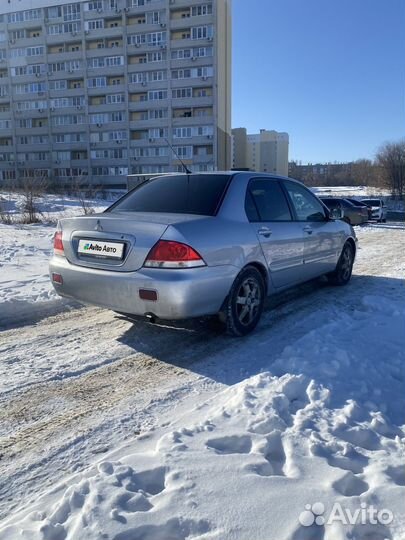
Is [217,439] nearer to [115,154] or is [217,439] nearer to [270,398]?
[270,398]

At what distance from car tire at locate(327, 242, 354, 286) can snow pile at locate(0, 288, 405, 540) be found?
3216mm

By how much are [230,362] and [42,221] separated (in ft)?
42.9

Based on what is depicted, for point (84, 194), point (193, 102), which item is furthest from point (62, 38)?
point (84, 194)

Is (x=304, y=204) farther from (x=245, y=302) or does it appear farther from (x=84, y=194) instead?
(x=84, y=194)

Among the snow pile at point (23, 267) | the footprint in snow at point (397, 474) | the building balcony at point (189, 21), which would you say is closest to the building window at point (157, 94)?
the building balcony at point (189, 21)

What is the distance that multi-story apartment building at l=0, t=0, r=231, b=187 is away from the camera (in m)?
51.2

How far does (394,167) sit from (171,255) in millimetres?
52317

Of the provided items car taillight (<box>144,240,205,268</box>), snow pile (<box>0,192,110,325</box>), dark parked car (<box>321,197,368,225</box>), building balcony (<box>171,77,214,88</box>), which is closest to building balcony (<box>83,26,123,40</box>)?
building balcony (<box>171,77,214,88</box>)

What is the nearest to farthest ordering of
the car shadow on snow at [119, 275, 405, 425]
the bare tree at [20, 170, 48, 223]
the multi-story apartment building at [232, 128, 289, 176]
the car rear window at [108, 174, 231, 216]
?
the car shadow on snow at [119, 275, 405, 425]
the car rear window at [108, 174, 231, 216]
the bare tree at [20, 170, 48, 223]
the multi-story apartment building at [232, 128, 289, 176]

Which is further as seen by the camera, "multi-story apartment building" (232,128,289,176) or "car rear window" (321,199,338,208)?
"multi-story apartment building" (232,128,289,176)

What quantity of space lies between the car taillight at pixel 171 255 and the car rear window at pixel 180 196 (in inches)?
24.2

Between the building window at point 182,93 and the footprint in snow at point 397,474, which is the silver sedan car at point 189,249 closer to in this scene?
the footprint in snow at point 397,474

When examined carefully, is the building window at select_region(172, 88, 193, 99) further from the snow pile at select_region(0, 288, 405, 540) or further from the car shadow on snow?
the snow pile at select_region(0, 288, 405, 540)

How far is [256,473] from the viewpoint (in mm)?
1983
